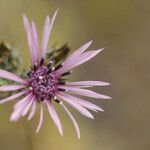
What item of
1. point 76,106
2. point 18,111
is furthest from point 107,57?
point 18,111

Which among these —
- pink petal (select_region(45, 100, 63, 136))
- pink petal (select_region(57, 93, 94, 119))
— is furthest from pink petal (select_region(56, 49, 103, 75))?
pink petal (select_region(45, 100, 63, 136))

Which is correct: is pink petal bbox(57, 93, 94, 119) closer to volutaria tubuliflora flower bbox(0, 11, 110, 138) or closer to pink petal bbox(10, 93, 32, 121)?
volutaria tubuliflora flower bbox(0, 11, 110, 138)

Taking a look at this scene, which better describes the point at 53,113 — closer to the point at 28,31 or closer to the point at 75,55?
the point at 75,55

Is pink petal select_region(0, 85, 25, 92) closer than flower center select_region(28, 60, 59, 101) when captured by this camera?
Yes

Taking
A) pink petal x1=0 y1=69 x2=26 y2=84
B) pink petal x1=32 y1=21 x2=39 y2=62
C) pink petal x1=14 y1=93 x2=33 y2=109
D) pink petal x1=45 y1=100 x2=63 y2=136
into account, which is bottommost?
pink petal x1=45 y1=100 x2=63 y2=136

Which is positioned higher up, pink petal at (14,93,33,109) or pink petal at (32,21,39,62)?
pink petal at (32,21,39,62)

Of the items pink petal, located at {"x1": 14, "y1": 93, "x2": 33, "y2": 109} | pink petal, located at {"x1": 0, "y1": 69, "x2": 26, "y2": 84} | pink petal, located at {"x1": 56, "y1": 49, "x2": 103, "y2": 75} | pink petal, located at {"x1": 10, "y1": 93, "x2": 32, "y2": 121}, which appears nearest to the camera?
pink petal, located at {"x1": 10, "y1": 93, "x2": 32, "y2": 121}

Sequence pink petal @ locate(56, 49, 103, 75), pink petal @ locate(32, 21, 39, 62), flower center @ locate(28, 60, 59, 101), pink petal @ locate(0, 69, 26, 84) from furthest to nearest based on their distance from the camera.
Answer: flower center @ locate(28, 60, 59, 101) < pink petal @ locate(56, 49, 103, 75) < pink petal @ locate(32, 21, 39, 62) < pink petal @ locate(0, 69, 26, 84)
